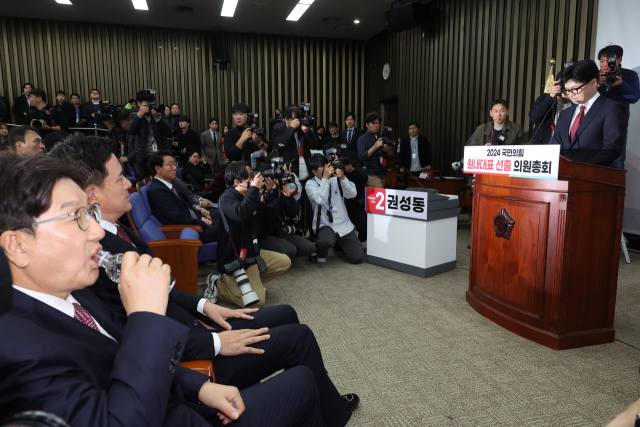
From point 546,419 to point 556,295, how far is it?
728mm

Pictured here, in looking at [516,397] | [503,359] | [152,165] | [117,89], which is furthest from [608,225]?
[117,89]

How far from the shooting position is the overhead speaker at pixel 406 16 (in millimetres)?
6457

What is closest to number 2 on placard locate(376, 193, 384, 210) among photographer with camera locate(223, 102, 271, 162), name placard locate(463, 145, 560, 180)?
name placard locate(463, 145, 560, 180)

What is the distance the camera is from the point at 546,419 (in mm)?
1628

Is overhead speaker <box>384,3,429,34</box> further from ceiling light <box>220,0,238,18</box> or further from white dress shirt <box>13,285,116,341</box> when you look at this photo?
white dress shirt <box>13,285,116,341</box>

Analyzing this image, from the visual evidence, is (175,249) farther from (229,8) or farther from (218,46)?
(218,46)

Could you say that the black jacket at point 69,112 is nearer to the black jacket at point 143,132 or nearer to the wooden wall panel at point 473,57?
the black jacket at point 143,132

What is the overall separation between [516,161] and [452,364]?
1169 millimetres

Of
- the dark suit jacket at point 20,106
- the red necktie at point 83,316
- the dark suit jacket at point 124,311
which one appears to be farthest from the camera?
the dark suit jacket at point 20,106

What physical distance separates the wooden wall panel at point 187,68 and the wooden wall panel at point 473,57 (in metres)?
1.21

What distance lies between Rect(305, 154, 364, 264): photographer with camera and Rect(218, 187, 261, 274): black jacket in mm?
1179

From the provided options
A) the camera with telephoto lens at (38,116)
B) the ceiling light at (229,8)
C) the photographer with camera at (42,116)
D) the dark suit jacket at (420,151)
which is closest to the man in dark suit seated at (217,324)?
the photographer with camera at (42,116)

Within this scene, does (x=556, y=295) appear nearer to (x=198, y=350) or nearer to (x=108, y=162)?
(x=198, y=350)

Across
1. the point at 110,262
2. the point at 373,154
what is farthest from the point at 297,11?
the point at 110,262
